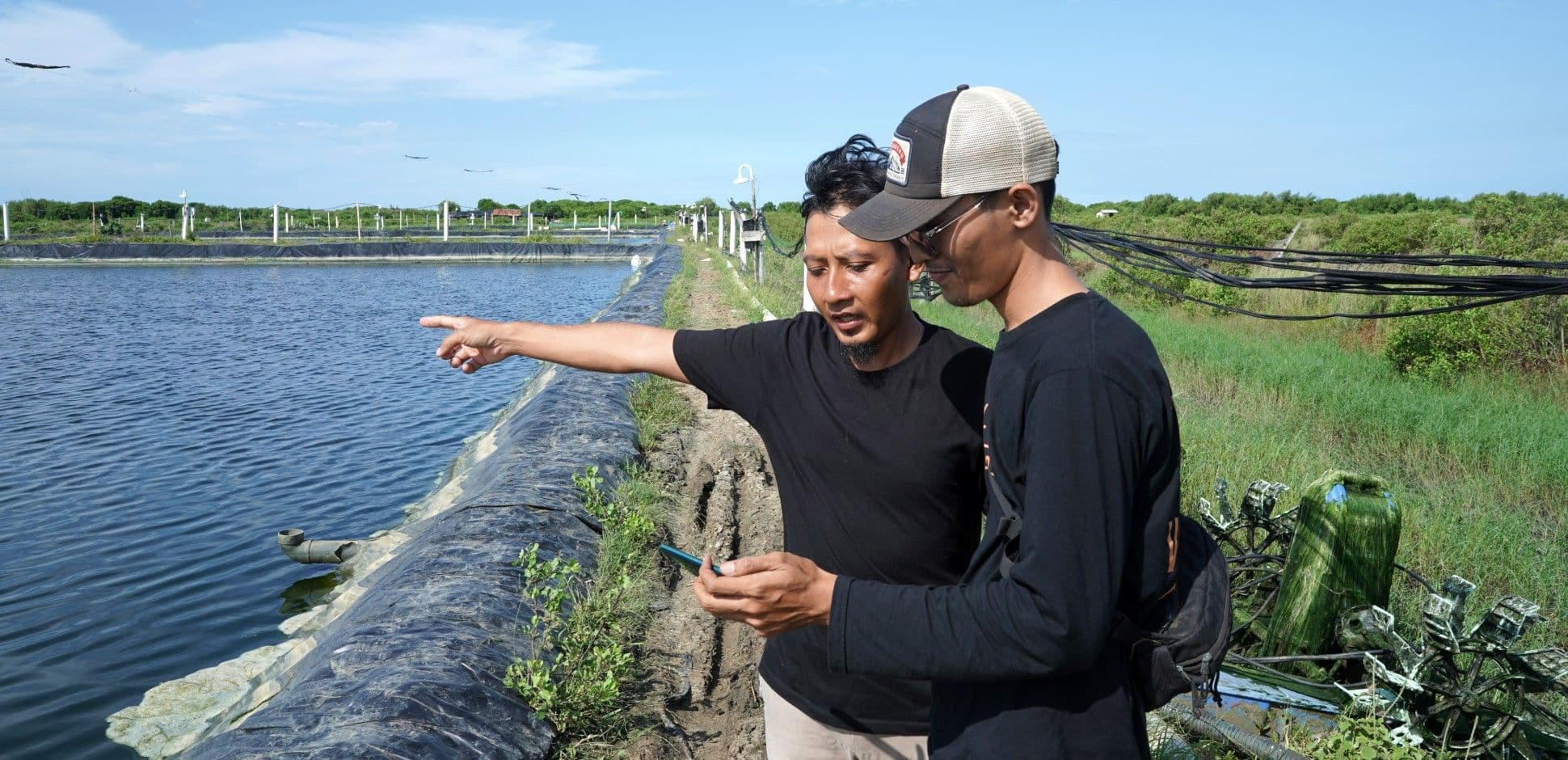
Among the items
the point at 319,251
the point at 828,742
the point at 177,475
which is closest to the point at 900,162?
the point at 828,742

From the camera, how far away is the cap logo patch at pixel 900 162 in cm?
134

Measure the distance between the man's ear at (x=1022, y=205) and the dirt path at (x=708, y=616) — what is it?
274cm

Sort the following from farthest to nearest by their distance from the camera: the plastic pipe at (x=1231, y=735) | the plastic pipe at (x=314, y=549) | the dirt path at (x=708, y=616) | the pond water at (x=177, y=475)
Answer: the plastic pipe at (x=314, y=549), the pond water at (x=177, y=475), the dirt path at (x=708, y=616), the plastic pipe at (x=1231, y=735)

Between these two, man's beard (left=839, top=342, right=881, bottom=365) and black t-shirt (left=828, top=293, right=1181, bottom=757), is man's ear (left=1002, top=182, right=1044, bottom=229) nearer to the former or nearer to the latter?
black t-shirt (left=828, top=293, right=1181, bottom=757)

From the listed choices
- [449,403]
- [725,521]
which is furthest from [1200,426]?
[449,403]

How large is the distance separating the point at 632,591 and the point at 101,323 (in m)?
20.6

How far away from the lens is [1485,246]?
33.9ft

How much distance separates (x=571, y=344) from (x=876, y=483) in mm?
816

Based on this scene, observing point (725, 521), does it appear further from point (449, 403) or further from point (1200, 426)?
point (449, 403)

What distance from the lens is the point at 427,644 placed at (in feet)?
12.3

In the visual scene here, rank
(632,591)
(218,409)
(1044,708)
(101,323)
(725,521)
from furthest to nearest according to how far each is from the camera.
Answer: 1. (101,323)
2. (218,409)
3. (725,521)
4. (632,591)
5. (1044,708)

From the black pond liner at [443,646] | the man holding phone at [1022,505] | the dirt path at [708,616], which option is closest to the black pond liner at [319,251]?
the dirt path at [708,616]

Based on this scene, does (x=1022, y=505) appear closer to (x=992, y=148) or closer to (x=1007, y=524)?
(x=1007, y=524)

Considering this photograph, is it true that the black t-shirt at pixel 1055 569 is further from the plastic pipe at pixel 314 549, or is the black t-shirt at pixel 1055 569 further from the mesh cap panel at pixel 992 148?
the plastic pipe at pixel 314 549
